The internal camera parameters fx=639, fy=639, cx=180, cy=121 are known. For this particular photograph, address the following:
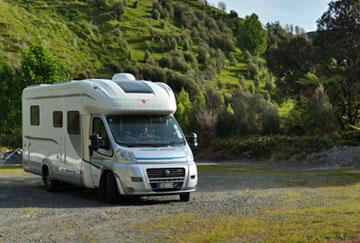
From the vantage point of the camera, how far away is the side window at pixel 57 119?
704 inches

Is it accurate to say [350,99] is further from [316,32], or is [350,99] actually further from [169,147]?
[169,147]

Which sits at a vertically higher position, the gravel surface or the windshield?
the windshield

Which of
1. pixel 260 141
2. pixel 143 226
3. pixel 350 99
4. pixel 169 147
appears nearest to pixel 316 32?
pixel 350 99

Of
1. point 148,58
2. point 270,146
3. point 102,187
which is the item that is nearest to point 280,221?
point 102,187

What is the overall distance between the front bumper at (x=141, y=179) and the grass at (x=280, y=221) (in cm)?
170

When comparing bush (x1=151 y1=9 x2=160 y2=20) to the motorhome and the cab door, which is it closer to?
the motorhome

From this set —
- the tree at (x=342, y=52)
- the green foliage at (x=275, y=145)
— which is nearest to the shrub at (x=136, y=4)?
the tree at (x=342, y=52)

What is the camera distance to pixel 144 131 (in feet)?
51.4

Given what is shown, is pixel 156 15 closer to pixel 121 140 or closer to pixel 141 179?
pixel 121 140

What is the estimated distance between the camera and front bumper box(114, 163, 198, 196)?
1472 centimetres

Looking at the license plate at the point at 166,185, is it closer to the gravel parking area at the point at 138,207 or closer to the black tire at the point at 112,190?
the gravel parking area at the point at 138,207

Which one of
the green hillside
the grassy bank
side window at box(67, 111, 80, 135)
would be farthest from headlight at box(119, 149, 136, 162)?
the green hillside

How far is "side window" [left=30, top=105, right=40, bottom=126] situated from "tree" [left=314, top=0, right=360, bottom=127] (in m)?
19.9

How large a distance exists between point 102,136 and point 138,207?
2233 millimetres
